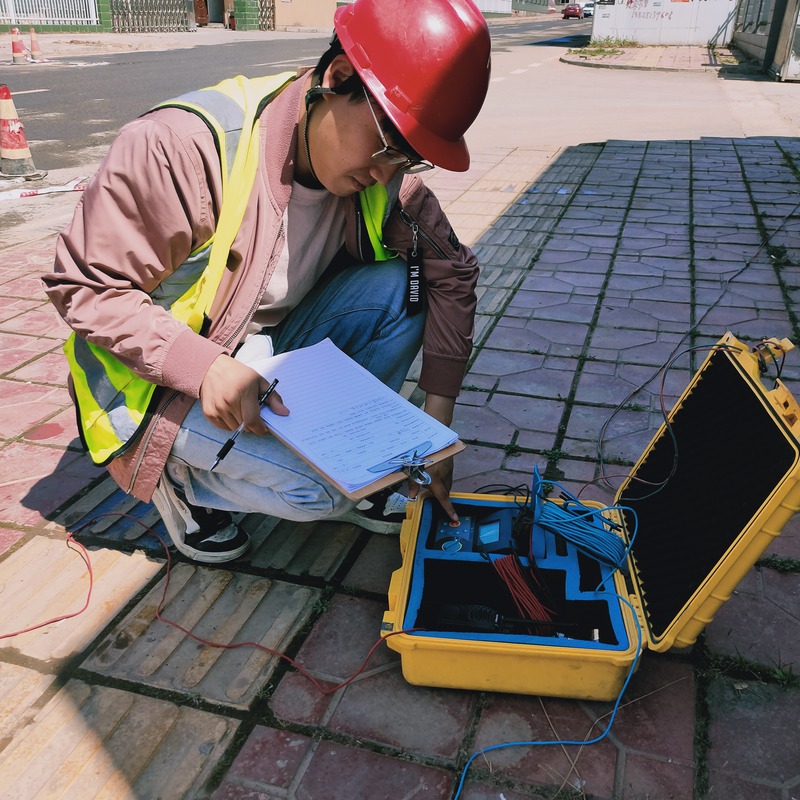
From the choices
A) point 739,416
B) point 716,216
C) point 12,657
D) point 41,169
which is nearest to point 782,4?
point 716,216

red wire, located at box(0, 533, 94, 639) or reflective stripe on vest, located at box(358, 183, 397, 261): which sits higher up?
reflective stripe on vest, located at box(358, 183, 397, 261)

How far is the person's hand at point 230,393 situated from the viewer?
5.68 feet

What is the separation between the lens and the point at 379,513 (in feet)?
7.87

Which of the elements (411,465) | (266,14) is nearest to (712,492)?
(411,465)

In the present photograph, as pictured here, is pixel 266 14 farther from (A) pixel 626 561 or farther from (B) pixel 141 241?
(A) pixel 626 561

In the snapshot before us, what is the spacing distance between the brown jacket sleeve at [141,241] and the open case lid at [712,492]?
1170mm

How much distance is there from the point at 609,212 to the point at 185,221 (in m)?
4.41

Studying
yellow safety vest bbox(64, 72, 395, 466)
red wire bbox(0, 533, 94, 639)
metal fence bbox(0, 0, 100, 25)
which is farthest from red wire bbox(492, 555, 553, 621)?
metal fence bbox(0, 0, 100, 25)

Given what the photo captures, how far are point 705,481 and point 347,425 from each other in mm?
859

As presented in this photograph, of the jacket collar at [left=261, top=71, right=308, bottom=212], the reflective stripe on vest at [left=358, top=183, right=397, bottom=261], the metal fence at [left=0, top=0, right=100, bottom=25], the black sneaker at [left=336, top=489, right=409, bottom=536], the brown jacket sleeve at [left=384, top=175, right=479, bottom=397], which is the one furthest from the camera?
the metal fence at [left=0, top=0, right=100, bottom=25]

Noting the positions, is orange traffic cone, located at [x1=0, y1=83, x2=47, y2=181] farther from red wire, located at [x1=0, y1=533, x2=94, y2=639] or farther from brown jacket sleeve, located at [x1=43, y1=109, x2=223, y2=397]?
brown jacket sleeve, located at [x1=43, y1=109, x2=223, y2=397]

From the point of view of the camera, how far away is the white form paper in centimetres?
173

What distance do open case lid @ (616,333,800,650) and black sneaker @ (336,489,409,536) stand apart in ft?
2.30

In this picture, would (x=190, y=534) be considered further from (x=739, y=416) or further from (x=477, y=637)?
(x=739, y=416)
